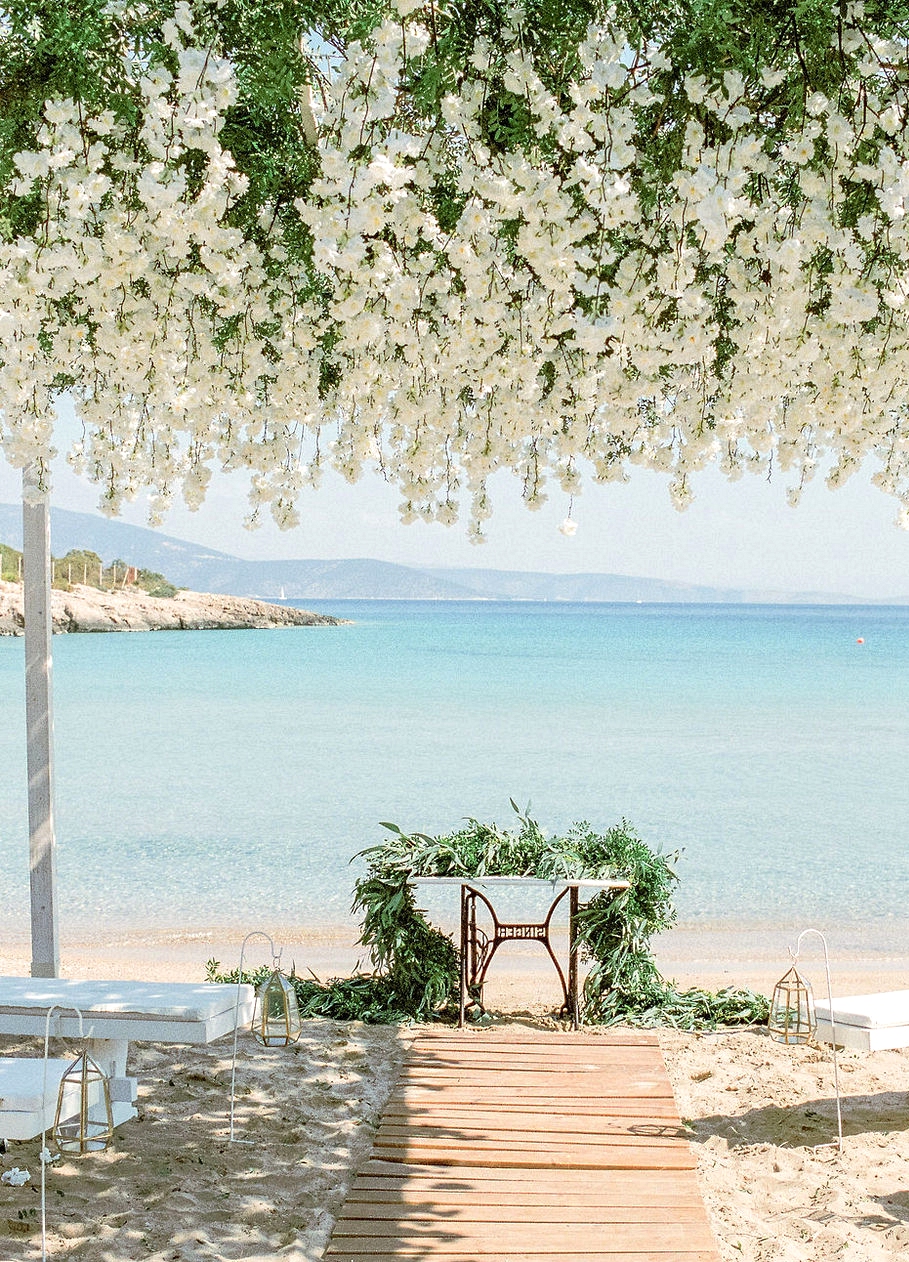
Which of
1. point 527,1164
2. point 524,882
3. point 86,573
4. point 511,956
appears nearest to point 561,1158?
point 527,1164

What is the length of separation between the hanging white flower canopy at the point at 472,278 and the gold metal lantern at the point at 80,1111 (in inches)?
73.4

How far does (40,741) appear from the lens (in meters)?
4.77

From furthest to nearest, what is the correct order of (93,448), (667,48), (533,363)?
1. (93,448)
2. (533,363)
3. (667,48)

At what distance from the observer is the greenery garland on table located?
5.64m

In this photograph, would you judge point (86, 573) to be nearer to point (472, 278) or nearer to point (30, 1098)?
point (30, 1098)

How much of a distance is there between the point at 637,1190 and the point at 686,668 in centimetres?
3434

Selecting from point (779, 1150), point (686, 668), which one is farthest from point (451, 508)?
point (686, 668)

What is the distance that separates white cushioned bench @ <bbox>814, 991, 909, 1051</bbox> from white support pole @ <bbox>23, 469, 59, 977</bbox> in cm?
318

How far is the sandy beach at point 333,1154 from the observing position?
11.0 feet

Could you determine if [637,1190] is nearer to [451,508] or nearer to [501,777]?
[451,508]

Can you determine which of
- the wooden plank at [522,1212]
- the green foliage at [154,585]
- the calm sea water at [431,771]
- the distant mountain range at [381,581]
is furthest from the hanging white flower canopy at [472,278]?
the distant mountain range at [381,581]

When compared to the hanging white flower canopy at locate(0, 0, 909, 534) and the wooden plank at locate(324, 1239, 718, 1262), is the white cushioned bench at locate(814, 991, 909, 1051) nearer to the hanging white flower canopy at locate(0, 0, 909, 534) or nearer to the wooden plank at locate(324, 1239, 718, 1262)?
the wooden plank at locate(324, 1239, 718, 1262)

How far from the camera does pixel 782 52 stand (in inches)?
93.7

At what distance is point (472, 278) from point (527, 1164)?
Answer: 2807 mm
